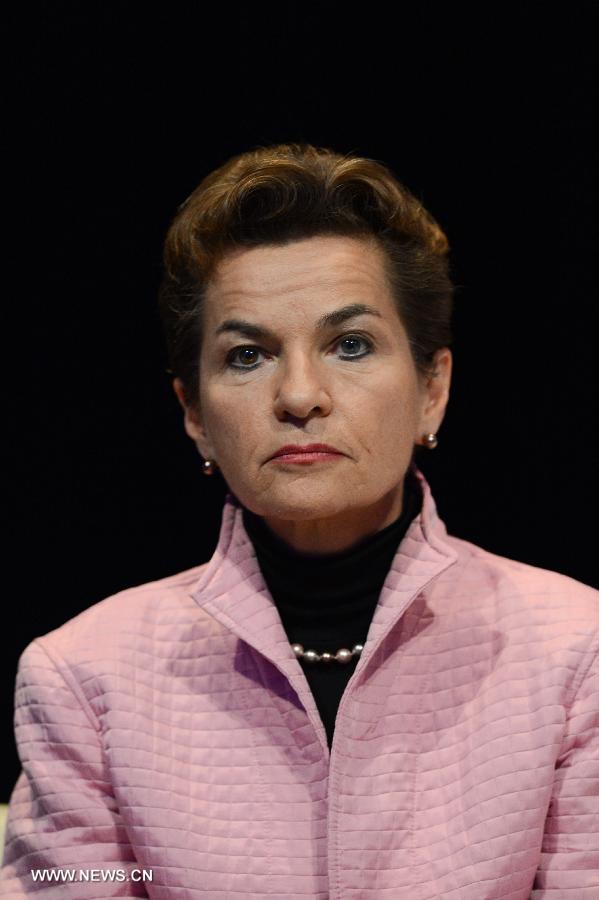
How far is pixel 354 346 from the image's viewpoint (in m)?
1.71

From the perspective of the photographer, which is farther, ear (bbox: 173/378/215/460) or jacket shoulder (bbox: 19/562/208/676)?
ear (bbox: 173/378/215/460)

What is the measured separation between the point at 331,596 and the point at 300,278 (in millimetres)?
494

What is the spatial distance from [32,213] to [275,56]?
0.57 m

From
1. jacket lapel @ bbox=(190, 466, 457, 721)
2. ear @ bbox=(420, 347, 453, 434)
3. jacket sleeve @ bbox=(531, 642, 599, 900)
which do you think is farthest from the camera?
ear @ bbox=(420, 347, 453, 434)

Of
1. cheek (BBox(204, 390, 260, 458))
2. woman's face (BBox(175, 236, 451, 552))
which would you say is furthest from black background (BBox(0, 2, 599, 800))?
cheek (BBox(204, 390, 260, 458))

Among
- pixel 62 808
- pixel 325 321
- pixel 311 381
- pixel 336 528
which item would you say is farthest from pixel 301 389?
pixel 62 808

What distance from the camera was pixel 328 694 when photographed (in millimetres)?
1727

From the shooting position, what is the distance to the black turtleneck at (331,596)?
1.75 m

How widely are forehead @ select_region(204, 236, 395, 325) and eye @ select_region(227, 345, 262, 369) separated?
0.19 feet

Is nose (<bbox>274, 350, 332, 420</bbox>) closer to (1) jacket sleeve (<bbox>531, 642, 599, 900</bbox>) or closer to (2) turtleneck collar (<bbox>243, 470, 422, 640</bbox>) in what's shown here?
(2) turtleneck collar (<bbox>243, 470, 422, 640</bbox>)

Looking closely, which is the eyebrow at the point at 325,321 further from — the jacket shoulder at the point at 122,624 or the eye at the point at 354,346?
the jacket shoulder at the point at 122,624

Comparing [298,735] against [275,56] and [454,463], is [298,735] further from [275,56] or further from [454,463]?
[275,56]

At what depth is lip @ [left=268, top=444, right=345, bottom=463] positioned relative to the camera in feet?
5.37

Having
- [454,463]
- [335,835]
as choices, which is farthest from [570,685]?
[454,463]
